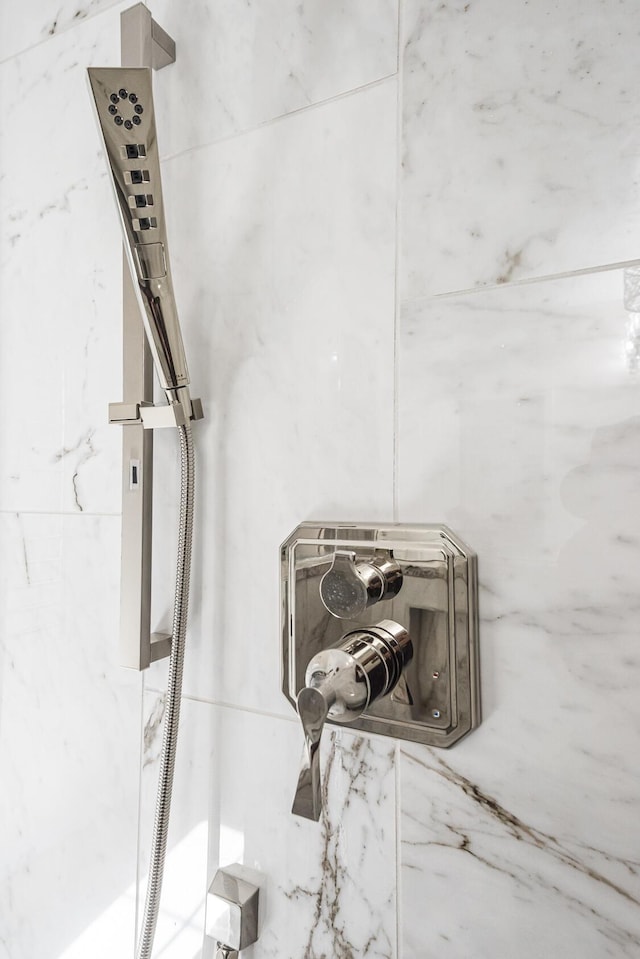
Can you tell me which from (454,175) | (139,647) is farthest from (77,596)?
(454,175)

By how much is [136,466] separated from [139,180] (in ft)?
1.02

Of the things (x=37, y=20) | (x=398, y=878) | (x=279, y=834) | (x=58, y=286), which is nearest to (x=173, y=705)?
(x=279, y=834)

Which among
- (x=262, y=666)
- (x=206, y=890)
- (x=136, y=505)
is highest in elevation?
(x=136, y=505)

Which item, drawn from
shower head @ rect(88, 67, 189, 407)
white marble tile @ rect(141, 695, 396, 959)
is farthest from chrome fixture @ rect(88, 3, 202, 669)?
white marble tile @ rect(141, 695, 396, 959)

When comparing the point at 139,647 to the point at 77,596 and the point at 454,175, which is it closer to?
the point at 77,596

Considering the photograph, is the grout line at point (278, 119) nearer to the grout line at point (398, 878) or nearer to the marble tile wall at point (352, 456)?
the marble tile wall at point (352, 456)

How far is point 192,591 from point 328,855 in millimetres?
316

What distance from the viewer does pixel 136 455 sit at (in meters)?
0.74

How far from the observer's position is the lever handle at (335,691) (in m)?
0.47

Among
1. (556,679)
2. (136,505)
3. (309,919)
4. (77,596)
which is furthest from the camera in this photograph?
(77,596)

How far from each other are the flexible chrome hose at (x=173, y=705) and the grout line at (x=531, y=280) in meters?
0.29

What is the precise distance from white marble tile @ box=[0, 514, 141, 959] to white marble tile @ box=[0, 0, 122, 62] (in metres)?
0.73

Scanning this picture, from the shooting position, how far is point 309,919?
2.07 feet

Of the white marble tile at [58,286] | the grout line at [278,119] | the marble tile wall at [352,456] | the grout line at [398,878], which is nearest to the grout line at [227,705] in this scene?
the marble tile wall at [352,456]
